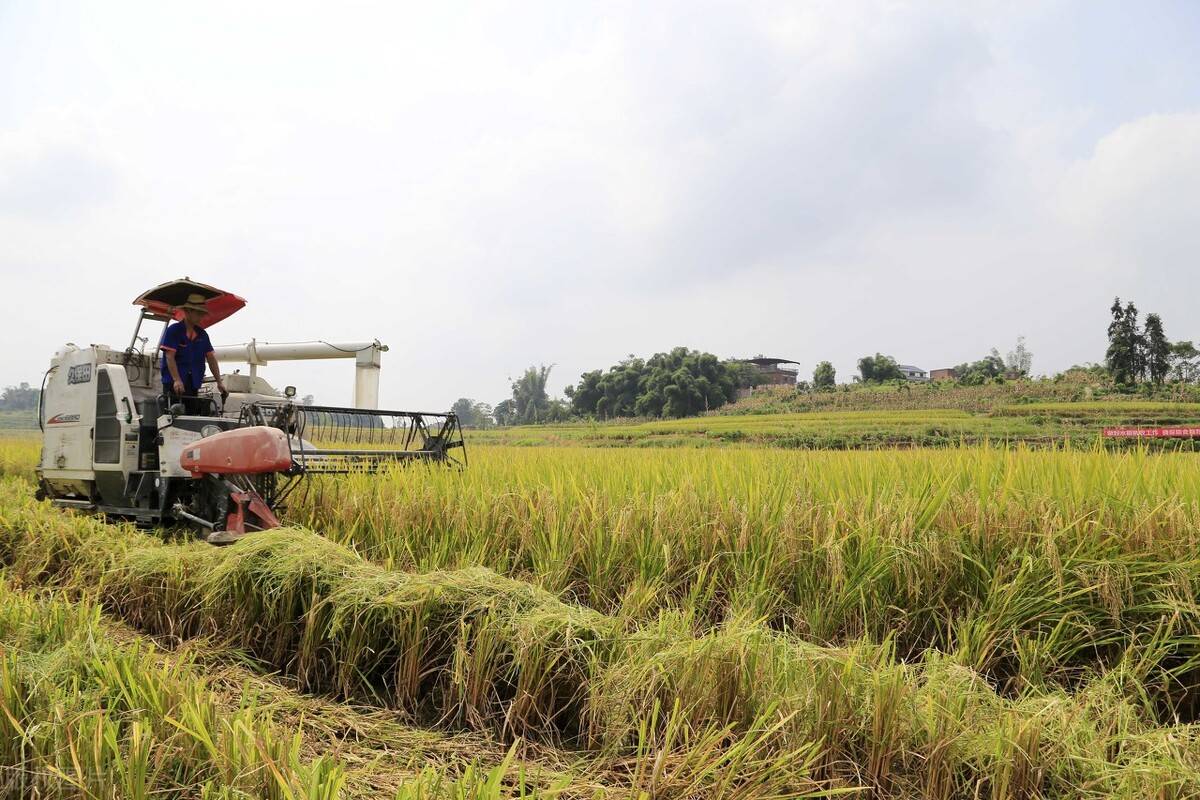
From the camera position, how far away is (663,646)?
2.51 meters

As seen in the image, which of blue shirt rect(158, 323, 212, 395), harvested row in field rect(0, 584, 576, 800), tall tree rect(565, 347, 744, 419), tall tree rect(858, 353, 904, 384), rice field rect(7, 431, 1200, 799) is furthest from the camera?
tall tree rect(858, 353, 904, 384)

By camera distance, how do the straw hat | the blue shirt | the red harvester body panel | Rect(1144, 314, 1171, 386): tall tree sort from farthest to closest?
Rect(1144, 314, 1171, 386): tall tree, the straw hat, the blue shirt, the red harvester body panel

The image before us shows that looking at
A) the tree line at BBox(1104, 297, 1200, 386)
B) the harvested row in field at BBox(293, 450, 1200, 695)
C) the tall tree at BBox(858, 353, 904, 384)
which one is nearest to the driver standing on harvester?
the harvested row in field at BBox(293, 450, 1200, 695)

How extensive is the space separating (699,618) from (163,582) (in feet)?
10.2

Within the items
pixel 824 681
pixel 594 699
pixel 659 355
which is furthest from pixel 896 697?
pixel 659 355

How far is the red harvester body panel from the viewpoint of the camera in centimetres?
459

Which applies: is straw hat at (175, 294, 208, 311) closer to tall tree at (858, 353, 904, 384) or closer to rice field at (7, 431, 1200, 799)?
rice field at (7, 431, 1200, 799)

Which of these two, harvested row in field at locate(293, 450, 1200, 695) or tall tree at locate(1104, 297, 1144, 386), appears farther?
tall tree at locate(1104, 297, 1144, 386)

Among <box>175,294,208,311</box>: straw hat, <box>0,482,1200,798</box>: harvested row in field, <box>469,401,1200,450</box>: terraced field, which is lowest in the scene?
<box>0,482,1200,798</box>: harvested row in field

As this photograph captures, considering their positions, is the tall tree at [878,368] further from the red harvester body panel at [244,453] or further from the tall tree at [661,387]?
the red harvester body panel at [244,453]

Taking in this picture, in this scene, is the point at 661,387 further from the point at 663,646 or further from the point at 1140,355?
the point at 663,646

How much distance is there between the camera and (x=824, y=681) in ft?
7.07

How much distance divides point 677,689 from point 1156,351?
34385mm

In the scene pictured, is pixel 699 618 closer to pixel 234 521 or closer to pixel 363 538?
pixel 363 538
